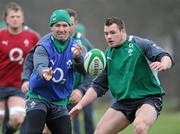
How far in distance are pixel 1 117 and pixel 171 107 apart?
60.9ft

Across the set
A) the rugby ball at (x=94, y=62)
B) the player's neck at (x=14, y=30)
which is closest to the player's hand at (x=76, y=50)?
the rugby ball at (x=94, y=62)

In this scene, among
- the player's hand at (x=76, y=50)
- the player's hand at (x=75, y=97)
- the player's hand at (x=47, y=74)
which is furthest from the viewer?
the player's hand at (x=75, y=97)

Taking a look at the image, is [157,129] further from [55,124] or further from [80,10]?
[80,10]

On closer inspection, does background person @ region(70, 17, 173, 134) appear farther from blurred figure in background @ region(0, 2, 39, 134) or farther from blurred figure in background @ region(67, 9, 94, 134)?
blurred figure in background @ region(0, 2, 39, 134)

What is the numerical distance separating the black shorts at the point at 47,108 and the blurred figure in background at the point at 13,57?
2.68 metres

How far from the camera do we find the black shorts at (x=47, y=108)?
366 inches

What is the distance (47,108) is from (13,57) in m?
3.04

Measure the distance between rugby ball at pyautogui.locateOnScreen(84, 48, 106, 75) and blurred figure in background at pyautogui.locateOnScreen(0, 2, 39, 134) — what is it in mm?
2790

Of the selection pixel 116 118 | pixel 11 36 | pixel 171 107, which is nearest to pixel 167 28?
pixel 171 107

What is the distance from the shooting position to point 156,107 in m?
9.66

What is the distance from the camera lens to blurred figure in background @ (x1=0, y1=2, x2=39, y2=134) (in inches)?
480

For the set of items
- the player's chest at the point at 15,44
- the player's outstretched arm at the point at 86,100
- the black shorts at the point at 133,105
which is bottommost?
the black shorts at the point at 133,105

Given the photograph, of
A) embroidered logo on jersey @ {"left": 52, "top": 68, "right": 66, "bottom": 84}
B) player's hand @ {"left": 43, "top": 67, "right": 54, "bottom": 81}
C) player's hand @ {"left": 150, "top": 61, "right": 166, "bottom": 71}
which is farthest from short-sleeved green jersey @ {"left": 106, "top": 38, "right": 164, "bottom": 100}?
player's hand @ {"left": 43, "top": 67, "right": 54, "bottom": 81}

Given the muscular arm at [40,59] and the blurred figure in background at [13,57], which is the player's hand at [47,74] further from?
the blurred figure in background at [13,57]
